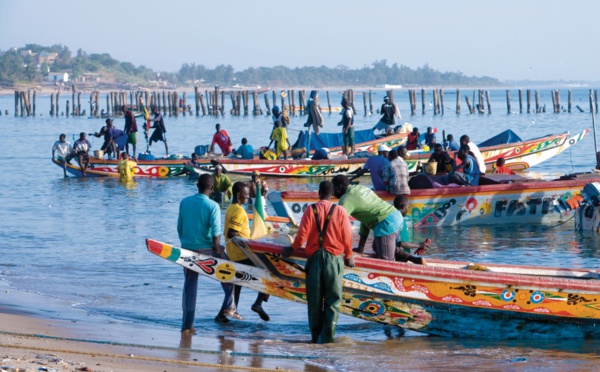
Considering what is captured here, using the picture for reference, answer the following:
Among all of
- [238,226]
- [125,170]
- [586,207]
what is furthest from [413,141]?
[238,226]

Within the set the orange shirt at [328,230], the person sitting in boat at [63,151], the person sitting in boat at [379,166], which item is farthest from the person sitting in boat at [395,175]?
the person sitting in boat at [63,151]

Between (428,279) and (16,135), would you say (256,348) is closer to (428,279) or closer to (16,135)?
(428,279)

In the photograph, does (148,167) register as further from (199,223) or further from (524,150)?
(199,223)

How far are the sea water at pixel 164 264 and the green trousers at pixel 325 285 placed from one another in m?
0.34

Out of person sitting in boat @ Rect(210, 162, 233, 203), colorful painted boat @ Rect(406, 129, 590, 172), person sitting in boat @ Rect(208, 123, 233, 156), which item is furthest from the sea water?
colorful painted boat @ Rect(406, 129, 590, 172)

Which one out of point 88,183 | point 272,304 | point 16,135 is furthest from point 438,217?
point 16,135

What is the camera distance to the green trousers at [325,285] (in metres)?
8.80

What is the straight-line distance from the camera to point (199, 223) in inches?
369

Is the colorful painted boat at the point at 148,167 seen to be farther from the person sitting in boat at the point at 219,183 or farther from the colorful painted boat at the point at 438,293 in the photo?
the colorful painted boat at the point at 438,293

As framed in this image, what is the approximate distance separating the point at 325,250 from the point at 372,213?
97cm

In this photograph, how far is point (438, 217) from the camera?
690 inches

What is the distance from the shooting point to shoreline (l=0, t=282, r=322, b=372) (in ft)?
25.3

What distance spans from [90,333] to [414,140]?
1859cm

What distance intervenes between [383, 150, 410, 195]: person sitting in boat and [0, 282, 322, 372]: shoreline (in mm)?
6495
